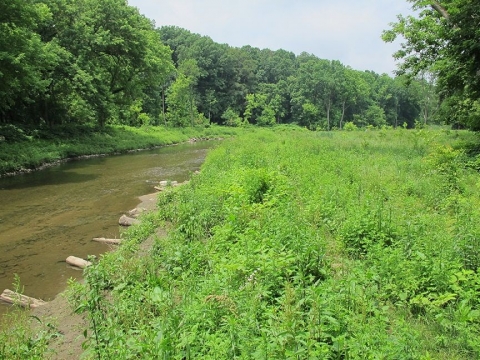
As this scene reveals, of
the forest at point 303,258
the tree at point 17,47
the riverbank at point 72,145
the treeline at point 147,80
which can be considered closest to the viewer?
the forest at point 303,258

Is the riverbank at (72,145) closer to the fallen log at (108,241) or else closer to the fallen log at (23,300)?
the fallen log at (108,241)

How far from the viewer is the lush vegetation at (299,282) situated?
3.60m

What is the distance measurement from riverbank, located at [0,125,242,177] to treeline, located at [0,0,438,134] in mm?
2393

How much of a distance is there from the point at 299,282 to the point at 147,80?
40000 millimetres

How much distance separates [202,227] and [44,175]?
16924mm

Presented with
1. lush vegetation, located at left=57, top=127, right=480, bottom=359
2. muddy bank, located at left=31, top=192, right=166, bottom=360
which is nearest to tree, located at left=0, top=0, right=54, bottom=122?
lush vegetation, located at left=57, top=127, right=480, bottom=359

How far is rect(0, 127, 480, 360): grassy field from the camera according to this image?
3598mm

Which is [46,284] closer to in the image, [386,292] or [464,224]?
[386,292]

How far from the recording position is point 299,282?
15.4 ft

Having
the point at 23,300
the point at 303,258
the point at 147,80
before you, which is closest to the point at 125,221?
the point at 23,300

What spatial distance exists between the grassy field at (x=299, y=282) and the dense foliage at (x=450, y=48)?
817cm

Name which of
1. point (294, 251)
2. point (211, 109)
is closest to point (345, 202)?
point (294, 251)

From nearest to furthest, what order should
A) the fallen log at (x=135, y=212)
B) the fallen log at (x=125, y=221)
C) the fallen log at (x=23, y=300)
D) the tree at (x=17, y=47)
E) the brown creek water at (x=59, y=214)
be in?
1. the fallen log at (x=23, y=300)
2. the brown creek water at (x=59, y=214)
3. the fallen log at (x=125, y=221)
4. the fallen log at (x=135, y=212)
5. the tree at (x=17, y=47)

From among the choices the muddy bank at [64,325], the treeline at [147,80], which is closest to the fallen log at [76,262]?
the muddy bank at [64,325]
